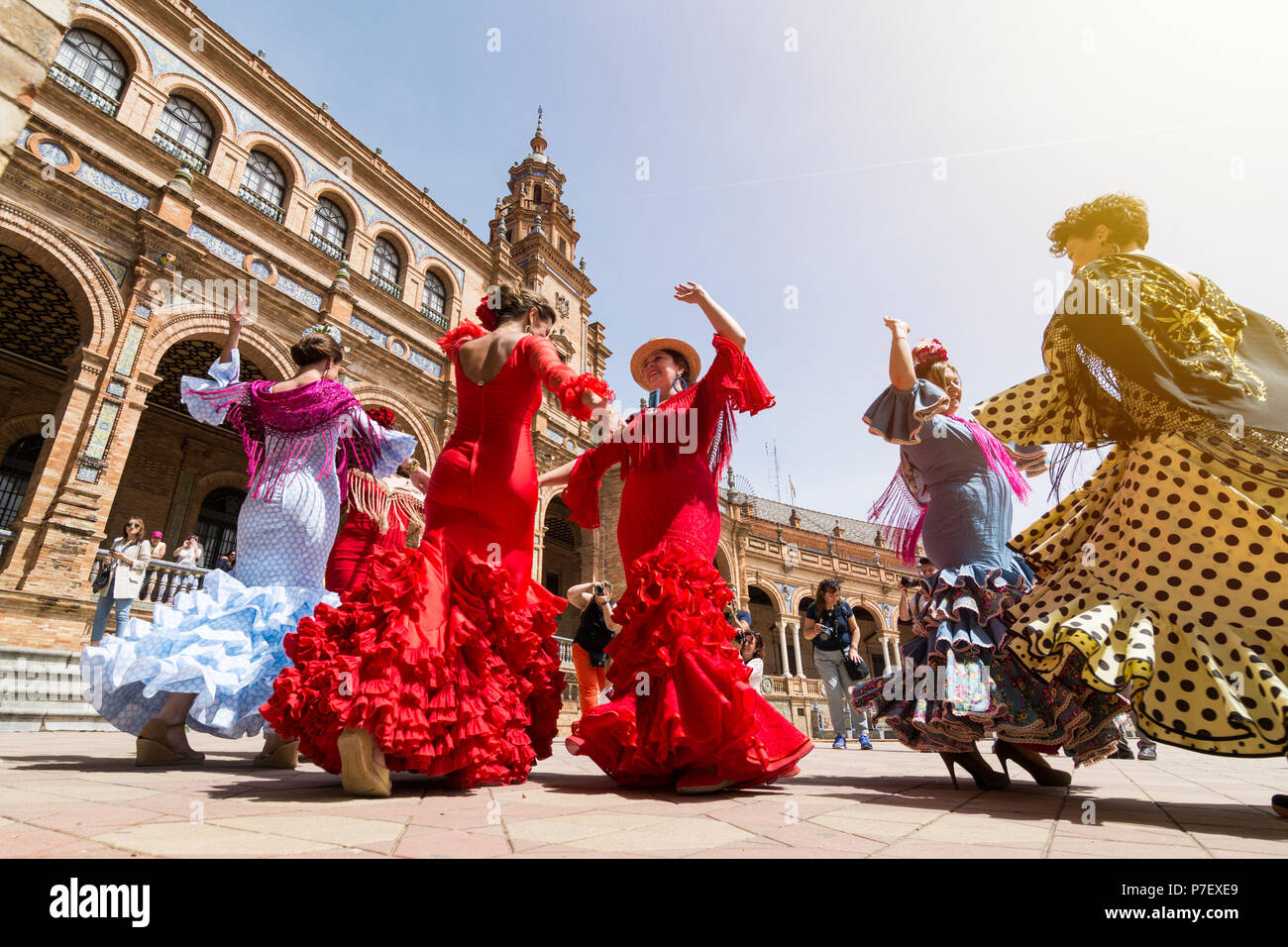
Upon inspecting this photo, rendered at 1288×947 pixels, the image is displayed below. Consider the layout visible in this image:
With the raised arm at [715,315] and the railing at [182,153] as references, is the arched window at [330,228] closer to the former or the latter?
the railing at [182,153]

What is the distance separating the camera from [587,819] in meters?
1.65

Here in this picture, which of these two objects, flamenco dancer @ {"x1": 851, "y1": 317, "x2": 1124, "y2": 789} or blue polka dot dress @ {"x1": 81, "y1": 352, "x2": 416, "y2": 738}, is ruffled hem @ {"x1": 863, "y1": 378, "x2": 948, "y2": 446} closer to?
flamenco dancer @ {"x1": 851, "y1": 317, "x2": 1124, "y2": 789}

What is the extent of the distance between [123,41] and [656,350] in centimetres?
1540

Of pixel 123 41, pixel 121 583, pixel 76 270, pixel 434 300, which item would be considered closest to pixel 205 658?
pixel 121 583

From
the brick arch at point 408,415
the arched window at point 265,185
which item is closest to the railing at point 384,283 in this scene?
the arched window at point 265,185

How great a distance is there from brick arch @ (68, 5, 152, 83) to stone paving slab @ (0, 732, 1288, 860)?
1469cm

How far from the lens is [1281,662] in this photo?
1.82 metres

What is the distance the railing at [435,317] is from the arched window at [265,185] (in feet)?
12.3

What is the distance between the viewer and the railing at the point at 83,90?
402 inches

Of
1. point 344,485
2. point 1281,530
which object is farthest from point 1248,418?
point 344,485

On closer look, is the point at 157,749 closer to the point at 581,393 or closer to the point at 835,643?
the point at 581,393

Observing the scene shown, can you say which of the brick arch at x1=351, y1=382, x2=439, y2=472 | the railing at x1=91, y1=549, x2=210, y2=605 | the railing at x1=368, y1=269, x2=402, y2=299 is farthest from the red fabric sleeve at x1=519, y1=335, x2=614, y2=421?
the railing at x1=368, y1=269, x2=402, y2=299
